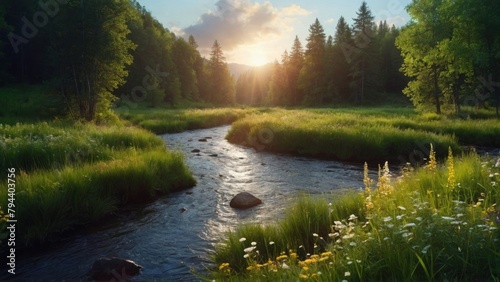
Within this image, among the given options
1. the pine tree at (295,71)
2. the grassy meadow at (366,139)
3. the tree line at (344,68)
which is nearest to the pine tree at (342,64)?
the tree line at (344,68)

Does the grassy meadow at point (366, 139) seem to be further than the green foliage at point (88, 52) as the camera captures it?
No

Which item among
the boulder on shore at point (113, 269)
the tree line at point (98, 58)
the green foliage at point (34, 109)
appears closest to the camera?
the boulder on shore at point (113, 269)

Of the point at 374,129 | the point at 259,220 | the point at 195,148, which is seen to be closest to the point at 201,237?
the point at 259,220

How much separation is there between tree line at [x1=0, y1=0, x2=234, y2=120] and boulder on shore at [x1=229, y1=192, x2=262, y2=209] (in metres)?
20.2

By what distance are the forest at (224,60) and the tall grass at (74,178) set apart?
12.9 m

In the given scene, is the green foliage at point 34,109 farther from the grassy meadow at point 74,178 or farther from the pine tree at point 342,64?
the pine tree at point 342,64

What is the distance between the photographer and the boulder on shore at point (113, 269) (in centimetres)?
613

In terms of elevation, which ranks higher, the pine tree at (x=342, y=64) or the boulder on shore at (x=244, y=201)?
the pine tree at (x=342, y=64)

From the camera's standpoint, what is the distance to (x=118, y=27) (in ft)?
89.1

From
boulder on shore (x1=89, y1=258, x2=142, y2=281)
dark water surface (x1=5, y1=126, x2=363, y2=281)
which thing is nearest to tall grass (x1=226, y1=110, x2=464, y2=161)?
dark water surface (x1=5, y1=126, x2=363, y2=281)

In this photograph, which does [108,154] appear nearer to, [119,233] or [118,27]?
[119,233]

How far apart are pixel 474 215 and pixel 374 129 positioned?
1669cm

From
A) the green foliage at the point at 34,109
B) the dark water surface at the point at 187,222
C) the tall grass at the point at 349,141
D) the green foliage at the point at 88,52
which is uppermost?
the green foliage at the point at 88,52

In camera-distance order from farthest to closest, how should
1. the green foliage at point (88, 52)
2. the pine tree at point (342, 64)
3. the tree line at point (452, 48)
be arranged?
1. the pine tree at point (342, 64)
2. the tree line at point (452, 48)
3. the green foliage at point (88, 52)
